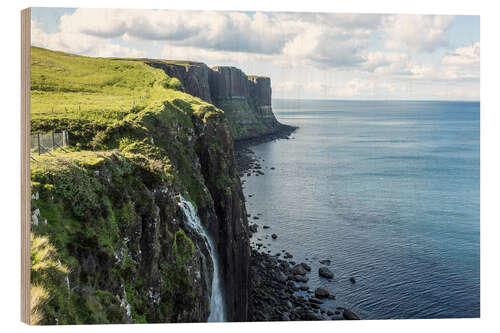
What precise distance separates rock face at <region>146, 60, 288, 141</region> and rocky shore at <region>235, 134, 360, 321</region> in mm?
34185

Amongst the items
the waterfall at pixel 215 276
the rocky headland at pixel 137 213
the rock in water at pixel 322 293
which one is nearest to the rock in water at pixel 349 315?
the rocky headland at pixel 137 213

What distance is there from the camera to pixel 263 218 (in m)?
39.4

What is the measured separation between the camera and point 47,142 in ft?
42.3

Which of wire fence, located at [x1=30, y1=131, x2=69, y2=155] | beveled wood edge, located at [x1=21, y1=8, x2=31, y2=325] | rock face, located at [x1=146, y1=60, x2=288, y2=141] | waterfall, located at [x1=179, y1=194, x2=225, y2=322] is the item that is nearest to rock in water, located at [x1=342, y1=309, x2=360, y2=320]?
waterfall, located at [x1=179, y1=194, x2=225, y2=322]

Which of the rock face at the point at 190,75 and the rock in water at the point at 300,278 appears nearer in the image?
the rock in water at the point at 300,278

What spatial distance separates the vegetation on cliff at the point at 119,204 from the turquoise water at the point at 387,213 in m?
7.79

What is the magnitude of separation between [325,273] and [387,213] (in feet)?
37.6

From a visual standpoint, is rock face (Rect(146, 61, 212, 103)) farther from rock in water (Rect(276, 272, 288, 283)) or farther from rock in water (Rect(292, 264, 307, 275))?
rock in water (Rect(276, 272, 288, 283))

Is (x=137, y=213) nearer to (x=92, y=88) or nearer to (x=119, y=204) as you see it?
(x=119, y=204)

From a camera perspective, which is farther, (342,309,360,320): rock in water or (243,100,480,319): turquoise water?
(243,100,480,319): turquoise water

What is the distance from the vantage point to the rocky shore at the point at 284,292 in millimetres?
24203

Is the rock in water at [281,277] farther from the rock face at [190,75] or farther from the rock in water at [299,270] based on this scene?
the rock face at [190,75]

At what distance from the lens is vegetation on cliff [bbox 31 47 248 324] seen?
30.4 feet
